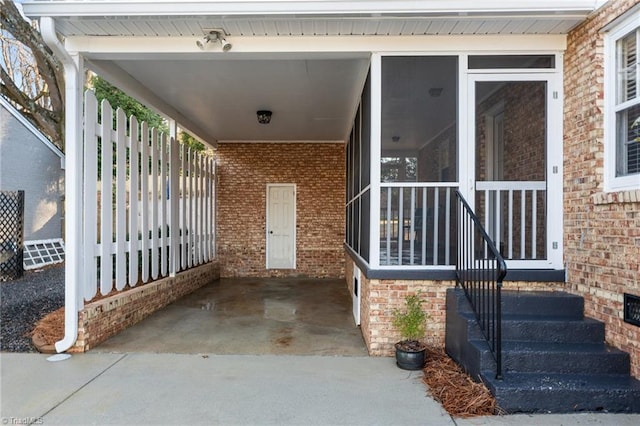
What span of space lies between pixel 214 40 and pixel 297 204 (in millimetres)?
5755

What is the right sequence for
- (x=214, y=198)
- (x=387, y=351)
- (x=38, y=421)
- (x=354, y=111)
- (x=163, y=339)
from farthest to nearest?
(x=214, y=198) → (x=354, y=111) → (x=163, y=339) → (x=387, y=351) → (x=38, y=421)

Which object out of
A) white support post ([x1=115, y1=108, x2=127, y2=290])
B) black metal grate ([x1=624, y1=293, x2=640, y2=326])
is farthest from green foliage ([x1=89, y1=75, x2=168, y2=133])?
black metal grate ([x1=624, y1=293, x2=640, y2=326])

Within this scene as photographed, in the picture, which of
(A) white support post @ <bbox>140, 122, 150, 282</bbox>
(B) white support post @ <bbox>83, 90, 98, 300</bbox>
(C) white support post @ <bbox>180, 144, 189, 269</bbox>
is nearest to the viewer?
(B) white support post @ <bbox>83, 90, 98, 300</bbox>

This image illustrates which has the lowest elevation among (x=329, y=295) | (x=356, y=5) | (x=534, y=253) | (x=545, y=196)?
(x=329, y=295)

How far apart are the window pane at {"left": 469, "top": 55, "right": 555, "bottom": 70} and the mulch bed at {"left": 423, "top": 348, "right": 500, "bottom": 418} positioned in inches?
112

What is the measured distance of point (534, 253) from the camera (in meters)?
3.99

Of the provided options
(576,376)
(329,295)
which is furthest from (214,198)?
(576,376)

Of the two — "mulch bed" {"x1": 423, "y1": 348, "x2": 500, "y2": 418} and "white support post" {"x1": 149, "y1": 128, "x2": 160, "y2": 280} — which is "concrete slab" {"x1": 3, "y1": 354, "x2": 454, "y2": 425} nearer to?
"mulch bed" {"x1": 423, "y1": 348, "x2": 500, "y2": 418}

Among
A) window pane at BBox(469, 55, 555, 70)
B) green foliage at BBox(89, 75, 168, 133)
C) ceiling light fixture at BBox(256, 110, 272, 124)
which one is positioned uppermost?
green foliage at BBox(89, 75, 168, 133)

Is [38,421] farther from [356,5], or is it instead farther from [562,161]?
[562,161]

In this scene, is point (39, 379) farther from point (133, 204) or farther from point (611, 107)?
point (611, 107)

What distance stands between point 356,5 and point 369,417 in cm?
327

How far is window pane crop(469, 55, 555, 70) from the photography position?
3.99 m

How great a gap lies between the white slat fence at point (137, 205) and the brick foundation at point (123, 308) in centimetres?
14
